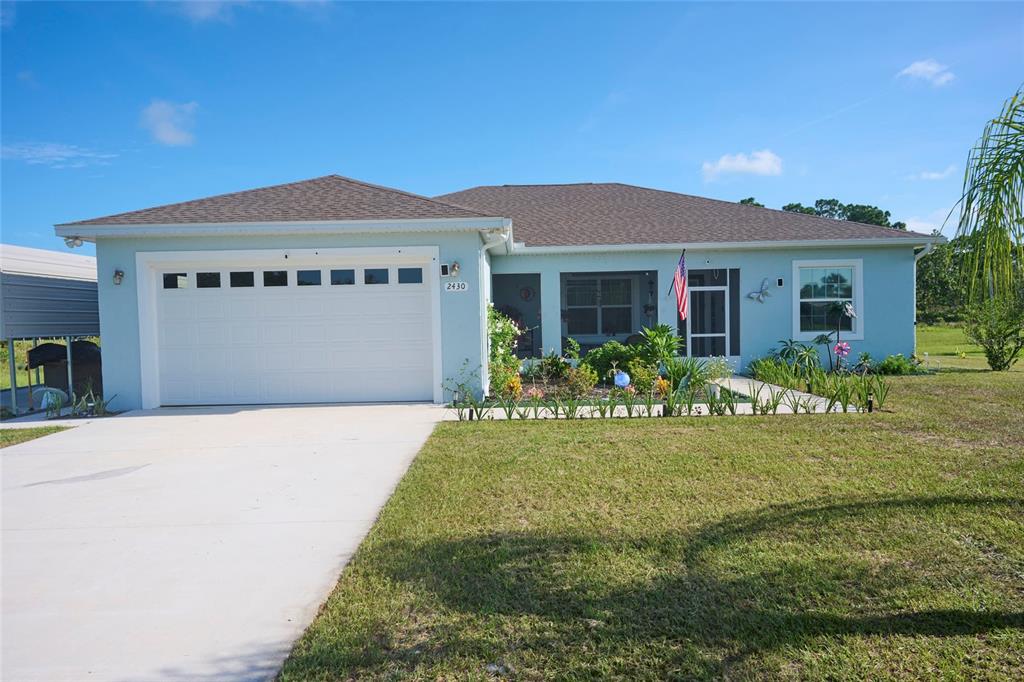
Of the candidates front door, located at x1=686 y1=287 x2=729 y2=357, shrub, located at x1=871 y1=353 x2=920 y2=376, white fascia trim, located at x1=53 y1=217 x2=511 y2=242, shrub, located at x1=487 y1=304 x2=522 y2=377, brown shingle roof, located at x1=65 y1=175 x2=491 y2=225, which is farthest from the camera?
front door, located at x1=686 y1=287 x2=729 y2=357

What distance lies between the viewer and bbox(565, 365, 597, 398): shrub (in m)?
11.1

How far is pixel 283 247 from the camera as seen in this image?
10.4 m

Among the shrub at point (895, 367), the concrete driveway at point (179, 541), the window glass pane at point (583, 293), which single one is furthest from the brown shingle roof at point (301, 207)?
the shrub at point (895, 367)

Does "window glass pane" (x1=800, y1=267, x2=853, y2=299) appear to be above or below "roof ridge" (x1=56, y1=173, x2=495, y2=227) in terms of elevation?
below

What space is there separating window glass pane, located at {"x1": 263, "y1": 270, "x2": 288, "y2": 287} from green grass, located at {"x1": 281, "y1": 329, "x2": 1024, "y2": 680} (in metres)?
5.60

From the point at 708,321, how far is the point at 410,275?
24.8ft

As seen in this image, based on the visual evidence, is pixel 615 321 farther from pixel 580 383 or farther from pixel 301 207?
pixel 301 207

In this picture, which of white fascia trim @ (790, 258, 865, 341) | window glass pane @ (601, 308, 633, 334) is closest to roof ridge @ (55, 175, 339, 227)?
window glass pane @ (601, 308, 633, 334)

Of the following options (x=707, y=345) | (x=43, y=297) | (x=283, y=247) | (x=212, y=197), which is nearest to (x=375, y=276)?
(x=283, y=247)

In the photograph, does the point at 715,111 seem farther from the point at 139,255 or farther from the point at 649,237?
the point at 139,255

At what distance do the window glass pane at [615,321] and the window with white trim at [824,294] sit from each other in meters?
5.30

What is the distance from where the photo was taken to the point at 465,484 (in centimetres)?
555

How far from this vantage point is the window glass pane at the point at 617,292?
60.2 feet

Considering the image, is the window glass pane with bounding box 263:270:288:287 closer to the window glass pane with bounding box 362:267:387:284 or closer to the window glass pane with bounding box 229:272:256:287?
the window glass pane with bounding box 229:272:256:287
